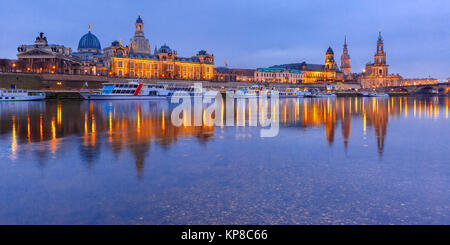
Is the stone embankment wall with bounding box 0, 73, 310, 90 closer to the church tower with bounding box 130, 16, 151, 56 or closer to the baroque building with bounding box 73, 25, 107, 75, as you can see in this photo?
the baroque building with bounding box 73, 25, 107, 75

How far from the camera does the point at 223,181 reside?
842cm

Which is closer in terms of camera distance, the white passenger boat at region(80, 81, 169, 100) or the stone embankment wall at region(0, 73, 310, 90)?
A: the white passenger boat at region(80, 81, 169, 100)

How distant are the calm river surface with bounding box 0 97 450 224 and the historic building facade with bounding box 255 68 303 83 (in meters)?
155

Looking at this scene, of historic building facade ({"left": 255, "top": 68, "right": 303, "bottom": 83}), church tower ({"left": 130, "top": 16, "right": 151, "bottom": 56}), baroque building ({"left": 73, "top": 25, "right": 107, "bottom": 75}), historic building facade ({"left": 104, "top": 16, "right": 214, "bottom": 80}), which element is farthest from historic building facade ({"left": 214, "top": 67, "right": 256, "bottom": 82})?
baroque building ({"left": 73, "top": 25, "right": 107, "bottom": 75})

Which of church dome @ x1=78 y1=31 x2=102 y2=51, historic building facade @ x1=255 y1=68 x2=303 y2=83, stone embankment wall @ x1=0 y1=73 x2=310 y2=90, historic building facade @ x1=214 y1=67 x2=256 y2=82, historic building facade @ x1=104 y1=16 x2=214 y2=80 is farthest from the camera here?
historic building facade @ x1=255 y1=68 x2=303 y2=83

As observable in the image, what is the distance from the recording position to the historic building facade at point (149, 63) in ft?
405

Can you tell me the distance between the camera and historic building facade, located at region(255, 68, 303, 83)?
170 m

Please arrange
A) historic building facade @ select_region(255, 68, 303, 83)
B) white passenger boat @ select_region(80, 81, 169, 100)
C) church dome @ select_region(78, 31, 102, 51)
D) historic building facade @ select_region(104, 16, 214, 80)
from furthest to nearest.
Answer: historic building facade @ select_region(255, 68, 303, 83) < church dome @ select_region(78, 31, 102, 51) < historic building facade @ select_region(104, 16, 214, 80) < white passenger boat @ select_region(80, 81, 169, 100)

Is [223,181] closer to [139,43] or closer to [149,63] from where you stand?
[149,63]

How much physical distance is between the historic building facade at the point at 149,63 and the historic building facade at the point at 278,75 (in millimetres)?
31980

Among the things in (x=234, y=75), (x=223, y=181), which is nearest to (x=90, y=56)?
(x=234, y=75)

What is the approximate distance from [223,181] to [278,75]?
565ft
